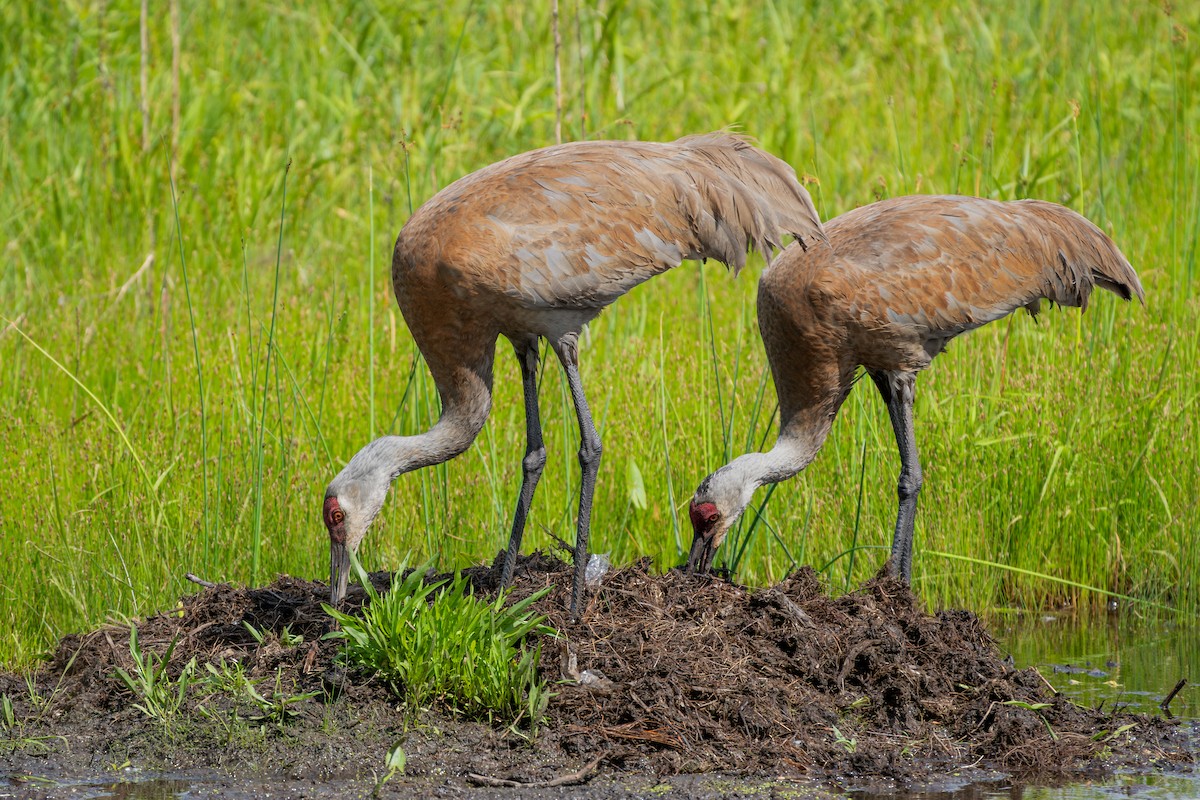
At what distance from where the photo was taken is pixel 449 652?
4699 mm

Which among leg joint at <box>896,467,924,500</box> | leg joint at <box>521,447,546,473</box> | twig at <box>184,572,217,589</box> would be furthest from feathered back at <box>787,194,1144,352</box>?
twig at <box>184,572,217,589</box>

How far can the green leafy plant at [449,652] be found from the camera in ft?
15.3

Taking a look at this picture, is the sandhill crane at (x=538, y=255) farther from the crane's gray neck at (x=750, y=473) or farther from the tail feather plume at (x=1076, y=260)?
the tail feather plume at (x=1076, y=260)

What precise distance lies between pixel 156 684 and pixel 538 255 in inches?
76.9

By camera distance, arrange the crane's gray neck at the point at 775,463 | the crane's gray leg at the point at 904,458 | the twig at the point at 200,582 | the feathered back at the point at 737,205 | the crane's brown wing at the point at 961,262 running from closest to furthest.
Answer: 1. the twig at the point at 200,582
2. the feathered back at the point at 737,205
3. the crane's gray neck at the point at 775,463
4. the crane's brown wing at the point at 961,262
5. the crane's gray leg at the point at 904,458

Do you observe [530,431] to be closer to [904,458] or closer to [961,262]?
[904,458]

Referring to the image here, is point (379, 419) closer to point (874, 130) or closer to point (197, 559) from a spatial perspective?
point (197, 559)

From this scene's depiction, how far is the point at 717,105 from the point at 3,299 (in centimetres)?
483

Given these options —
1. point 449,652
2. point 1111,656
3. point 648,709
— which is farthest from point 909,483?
point 449,652

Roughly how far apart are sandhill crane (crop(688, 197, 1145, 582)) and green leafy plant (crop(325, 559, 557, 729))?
1.24m

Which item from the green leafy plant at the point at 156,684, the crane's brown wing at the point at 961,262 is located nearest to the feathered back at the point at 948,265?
the crane's brown wing at the point at 961,262

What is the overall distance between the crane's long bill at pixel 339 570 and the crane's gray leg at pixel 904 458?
2222mm

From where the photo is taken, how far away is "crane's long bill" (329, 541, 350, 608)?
208 inches

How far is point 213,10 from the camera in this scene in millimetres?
11859
